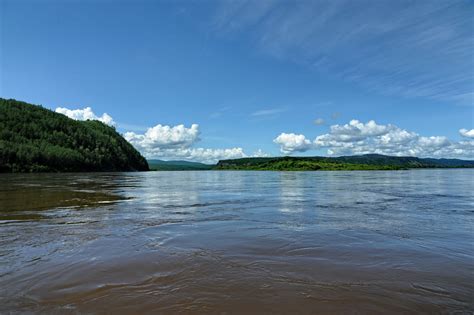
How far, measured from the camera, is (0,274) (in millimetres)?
8008

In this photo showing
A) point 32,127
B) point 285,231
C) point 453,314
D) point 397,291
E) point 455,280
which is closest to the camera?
point 453,314

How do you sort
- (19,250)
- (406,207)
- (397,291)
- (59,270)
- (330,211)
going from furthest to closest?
(406,207)
(330,211)
(19,250)
(59,270)
(397,291)

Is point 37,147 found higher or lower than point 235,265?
higher

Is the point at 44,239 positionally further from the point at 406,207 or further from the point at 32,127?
the point at 32,127

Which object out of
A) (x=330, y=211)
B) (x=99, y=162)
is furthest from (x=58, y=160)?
(x=330, y=211)

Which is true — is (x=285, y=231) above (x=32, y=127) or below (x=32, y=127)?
below

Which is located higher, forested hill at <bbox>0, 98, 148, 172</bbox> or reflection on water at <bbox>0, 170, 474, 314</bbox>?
A: forested hill at <bbox>0, 98, 148, 172</bbox>

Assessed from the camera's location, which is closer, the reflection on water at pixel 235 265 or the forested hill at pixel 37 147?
the reflection on water at pixel 235 265

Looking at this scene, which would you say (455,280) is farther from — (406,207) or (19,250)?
(406,207)

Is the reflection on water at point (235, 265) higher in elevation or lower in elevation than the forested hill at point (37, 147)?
lower

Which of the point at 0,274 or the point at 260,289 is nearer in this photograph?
the point at 260,289

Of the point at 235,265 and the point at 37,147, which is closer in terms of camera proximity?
the point at 235,265

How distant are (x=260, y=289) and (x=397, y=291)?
2970 mm

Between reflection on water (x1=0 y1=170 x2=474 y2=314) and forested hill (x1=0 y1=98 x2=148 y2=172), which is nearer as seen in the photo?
reflection on water (x1=0 y1=170 x2=474 y2=314)
